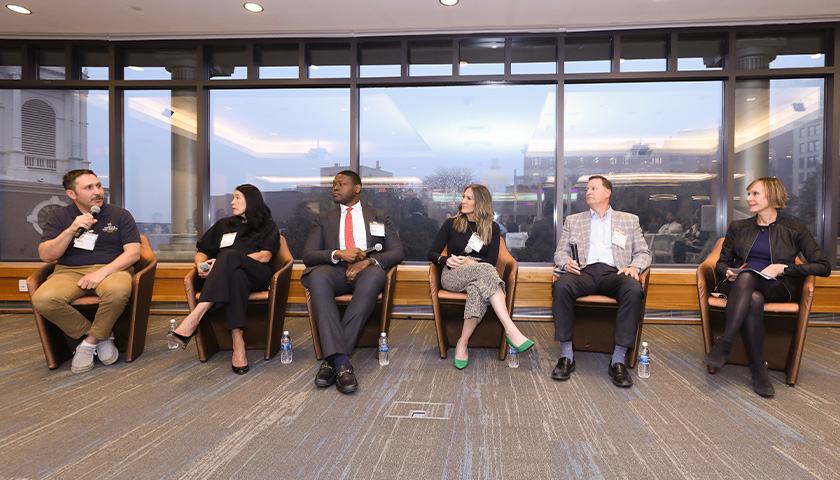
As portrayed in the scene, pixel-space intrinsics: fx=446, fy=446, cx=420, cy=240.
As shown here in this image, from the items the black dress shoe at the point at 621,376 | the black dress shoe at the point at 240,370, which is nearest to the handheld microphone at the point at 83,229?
the black dress shoe at the point at 240,370

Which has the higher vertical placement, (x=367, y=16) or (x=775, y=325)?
(x=367, y=16)

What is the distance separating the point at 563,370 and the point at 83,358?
10.7ft

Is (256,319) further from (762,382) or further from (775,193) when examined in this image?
(775,193)

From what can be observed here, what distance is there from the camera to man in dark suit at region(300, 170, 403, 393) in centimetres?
284

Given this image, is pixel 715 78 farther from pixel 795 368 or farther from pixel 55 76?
pixel 55 76

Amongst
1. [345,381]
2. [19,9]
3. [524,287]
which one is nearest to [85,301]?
[345,381]

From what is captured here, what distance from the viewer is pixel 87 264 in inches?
130

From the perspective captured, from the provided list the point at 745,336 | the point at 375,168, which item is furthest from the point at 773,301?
the point at 375,168

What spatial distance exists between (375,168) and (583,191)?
2.43m

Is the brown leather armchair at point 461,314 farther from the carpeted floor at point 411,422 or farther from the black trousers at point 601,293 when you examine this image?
the black trousers at point 601,293

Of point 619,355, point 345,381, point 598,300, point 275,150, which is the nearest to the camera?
point 345,381

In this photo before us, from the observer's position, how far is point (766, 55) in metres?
4.78

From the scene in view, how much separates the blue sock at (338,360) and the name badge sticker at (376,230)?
1.01 meters

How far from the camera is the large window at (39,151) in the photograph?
17.9ft
